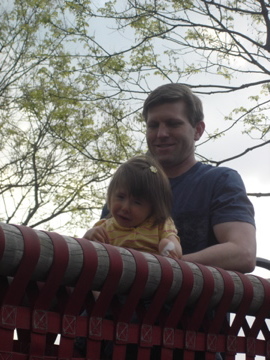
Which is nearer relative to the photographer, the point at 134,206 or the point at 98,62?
the point at 134,206

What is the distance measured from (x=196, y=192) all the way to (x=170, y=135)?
0.38 metres

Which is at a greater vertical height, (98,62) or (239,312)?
(98,62)

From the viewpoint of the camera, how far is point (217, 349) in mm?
1911

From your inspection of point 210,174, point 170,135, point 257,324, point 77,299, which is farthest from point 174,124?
point 77,299

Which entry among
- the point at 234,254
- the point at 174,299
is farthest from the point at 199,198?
the point at 174,299

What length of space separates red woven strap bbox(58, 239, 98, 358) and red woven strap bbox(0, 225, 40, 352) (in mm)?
131

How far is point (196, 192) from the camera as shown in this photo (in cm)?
276

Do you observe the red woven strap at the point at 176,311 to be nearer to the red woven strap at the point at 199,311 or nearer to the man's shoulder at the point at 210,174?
the red woven strap at the point at 199,311

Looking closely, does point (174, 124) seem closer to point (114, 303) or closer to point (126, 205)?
point (126, 205)

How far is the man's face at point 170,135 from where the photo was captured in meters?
3.02

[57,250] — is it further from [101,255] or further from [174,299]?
[174,299]

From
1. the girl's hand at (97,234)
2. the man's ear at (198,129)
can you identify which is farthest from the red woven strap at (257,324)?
the man's ear at (198,129)

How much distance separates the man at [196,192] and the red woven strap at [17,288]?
0.97 metres

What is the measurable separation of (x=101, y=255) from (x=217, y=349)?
0.52 m
